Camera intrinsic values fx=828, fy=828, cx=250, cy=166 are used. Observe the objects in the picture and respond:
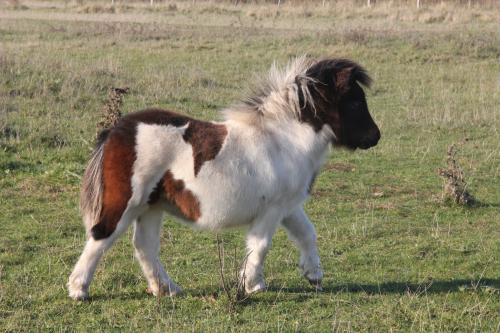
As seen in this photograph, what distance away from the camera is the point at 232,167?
221 inches

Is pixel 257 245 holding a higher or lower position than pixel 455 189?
higher

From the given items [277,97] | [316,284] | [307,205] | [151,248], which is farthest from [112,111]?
[316,284]

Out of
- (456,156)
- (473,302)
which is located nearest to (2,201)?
(473,302)

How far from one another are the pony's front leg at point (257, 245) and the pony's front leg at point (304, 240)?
296mm

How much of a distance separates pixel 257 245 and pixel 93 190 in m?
1.19

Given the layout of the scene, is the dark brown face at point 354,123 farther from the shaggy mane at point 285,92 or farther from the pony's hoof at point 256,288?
the pony's hoof at point 256,288

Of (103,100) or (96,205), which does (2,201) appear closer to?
(96,205)

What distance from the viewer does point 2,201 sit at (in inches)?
348

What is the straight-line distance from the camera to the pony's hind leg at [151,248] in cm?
593

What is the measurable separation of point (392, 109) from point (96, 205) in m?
9.79

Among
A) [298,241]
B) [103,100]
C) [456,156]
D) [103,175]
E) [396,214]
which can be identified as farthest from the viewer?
[103,100]

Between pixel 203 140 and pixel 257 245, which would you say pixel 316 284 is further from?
pixel 203 140

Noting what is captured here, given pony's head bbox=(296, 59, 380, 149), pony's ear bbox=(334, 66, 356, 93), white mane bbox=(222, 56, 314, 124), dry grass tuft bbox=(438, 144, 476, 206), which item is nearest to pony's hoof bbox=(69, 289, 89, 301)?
white mane bbox=(222, 56, 314, 124)

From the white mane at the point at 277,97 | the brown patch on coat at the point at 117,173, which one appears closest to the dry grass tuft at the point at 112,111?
the white mane at the point at 277,97
